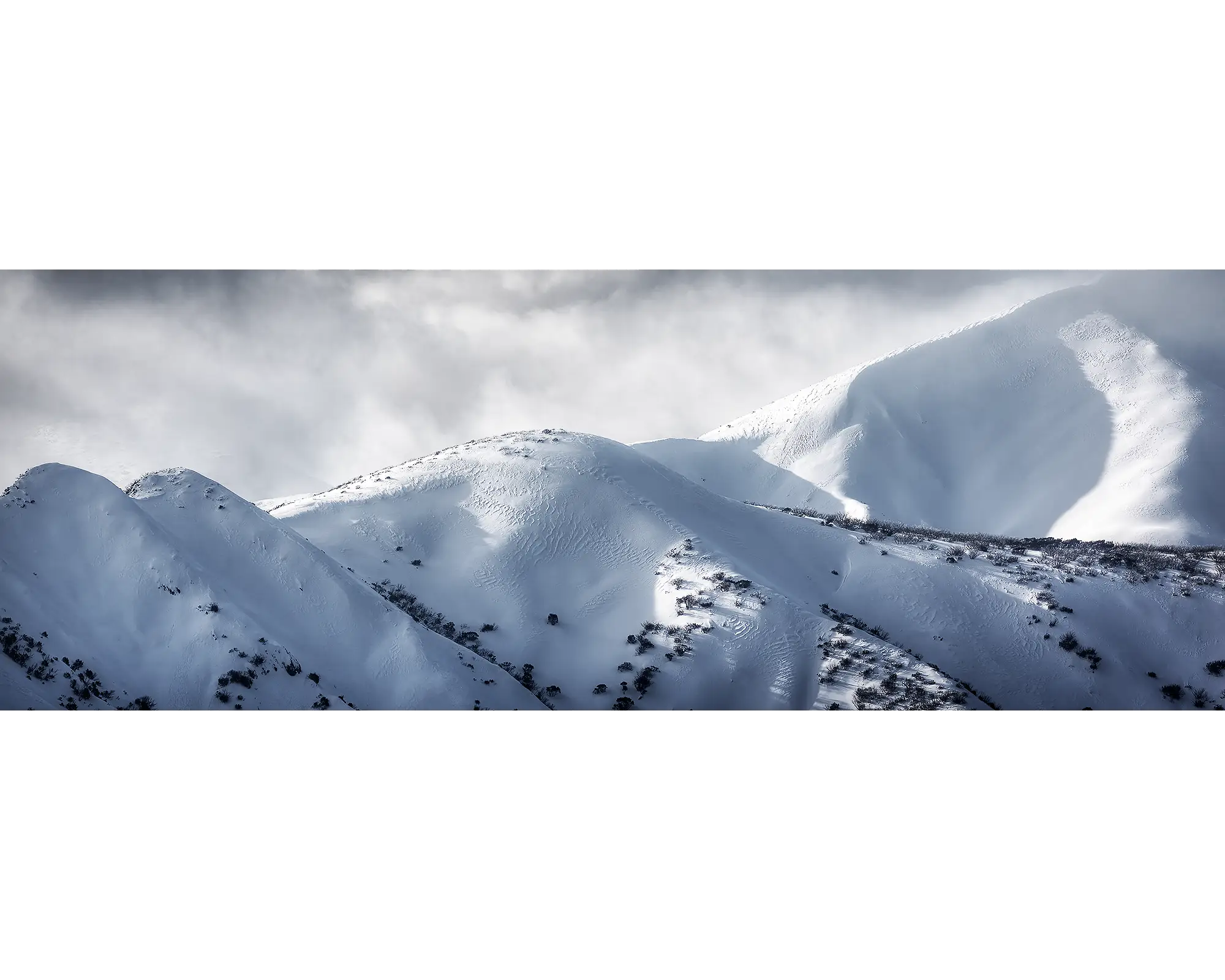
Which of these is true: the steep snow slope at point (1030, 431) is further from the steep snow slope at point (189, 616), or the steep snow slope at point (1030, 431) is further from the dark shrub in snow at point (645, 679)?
the steep snow slope at point (189, 616)

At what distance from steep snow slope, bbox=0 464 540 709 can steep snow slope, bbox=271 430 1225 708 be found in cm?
174

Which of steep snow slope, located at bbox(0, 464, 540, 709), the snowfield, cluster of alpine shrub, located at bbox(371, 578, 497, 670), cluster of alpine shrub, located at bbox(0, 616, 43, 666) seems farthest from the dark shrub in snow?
cluster of alpine shrub, located at bbox(0, 616, 43, 666)

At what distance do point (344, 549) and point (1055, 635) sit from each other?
11.6 m

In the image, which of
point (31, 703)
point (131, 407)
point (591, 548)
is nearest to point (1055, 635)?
point (591, 548)

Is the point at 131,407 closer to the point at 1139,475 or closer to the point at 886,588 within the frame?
the point at 886,588

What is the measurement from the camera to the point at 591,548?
498 inches

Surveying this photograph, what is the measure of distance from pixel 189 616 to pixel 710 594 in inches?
273

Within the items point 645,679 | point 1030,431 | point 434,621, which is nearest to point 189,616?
point 434,621

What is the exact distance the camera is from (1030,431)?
74.0 ft

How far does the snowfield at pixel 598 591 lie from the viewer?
861 centimetres

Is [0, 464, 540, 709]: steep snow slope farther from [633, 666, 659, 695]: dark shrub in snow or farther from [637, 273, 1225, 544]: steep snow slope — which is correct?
[637, 273, 1225, 544]: steep snow slope

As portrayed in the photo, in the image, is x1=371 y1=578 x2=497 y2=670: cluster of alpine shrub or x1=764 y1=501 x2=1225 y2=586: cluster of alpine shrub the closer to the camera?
x1=371 y1=578 x2=497 y2=670: cluster of alpine shrub

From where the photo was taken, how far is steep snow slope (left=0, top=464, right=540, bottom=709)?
8.06m

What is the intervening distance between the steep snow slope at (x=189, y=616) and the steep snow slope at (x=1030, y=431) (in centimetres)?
1227
